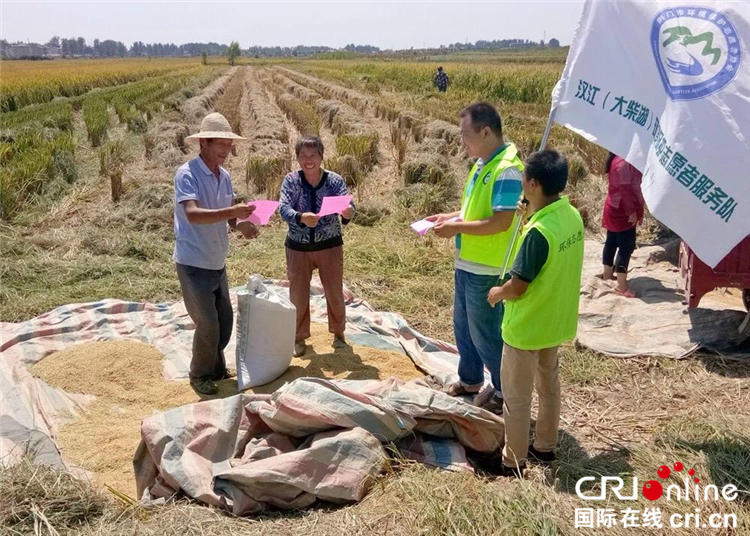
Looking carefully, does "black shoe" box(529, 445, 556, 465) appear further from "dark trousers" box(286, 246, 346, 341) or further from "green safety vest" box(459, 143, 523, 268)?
"dark trousers" box(286, 246, 346, 341)

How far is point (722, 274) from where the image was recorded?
4.00 m

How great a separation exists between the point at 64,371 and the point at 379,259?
120 inches

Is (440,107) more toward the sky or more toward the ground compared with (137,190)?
more toward the sky

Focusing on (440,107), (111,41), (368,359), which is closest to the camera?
(368,359)

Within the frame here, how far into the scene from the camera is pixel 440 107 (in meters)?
16.3

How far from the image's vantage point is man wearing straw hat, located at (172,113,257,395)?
132 inches

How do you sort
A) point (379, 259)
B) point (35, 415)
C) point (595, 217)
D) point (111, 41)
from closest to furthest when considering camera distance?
point (35, 415)
point (379, 259)
point (595, 217)
point (111, 41)

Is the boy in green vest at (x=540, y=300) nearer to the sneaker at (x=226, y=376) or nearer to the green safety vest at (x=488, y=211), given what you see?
the green safety vest at (x=488, y=211)

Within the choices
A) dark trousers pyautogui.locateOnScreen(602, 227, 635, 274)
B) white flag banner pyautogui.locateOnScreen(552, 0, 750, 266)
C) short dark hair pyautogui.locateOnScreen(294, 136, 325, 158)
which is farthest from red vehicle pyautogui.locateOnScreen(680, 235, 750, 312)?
short dark hair pyautogui.locateOnScreen(294, 136, 325, 158)

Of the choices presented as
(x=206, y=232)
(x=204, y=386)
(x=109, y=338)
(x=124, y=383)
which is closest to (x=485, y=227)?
(x=206, y=232)

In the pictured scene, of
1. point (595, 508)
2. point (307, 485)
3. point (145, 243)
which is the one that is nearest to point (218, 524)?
point (307, 485)

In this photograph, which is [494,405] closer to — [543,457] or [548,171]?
[543,457]

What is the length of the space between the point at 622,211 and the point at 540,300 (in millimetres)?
2689

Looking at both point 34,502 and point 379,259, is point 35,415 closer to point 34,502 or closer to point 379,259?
point 34,502
